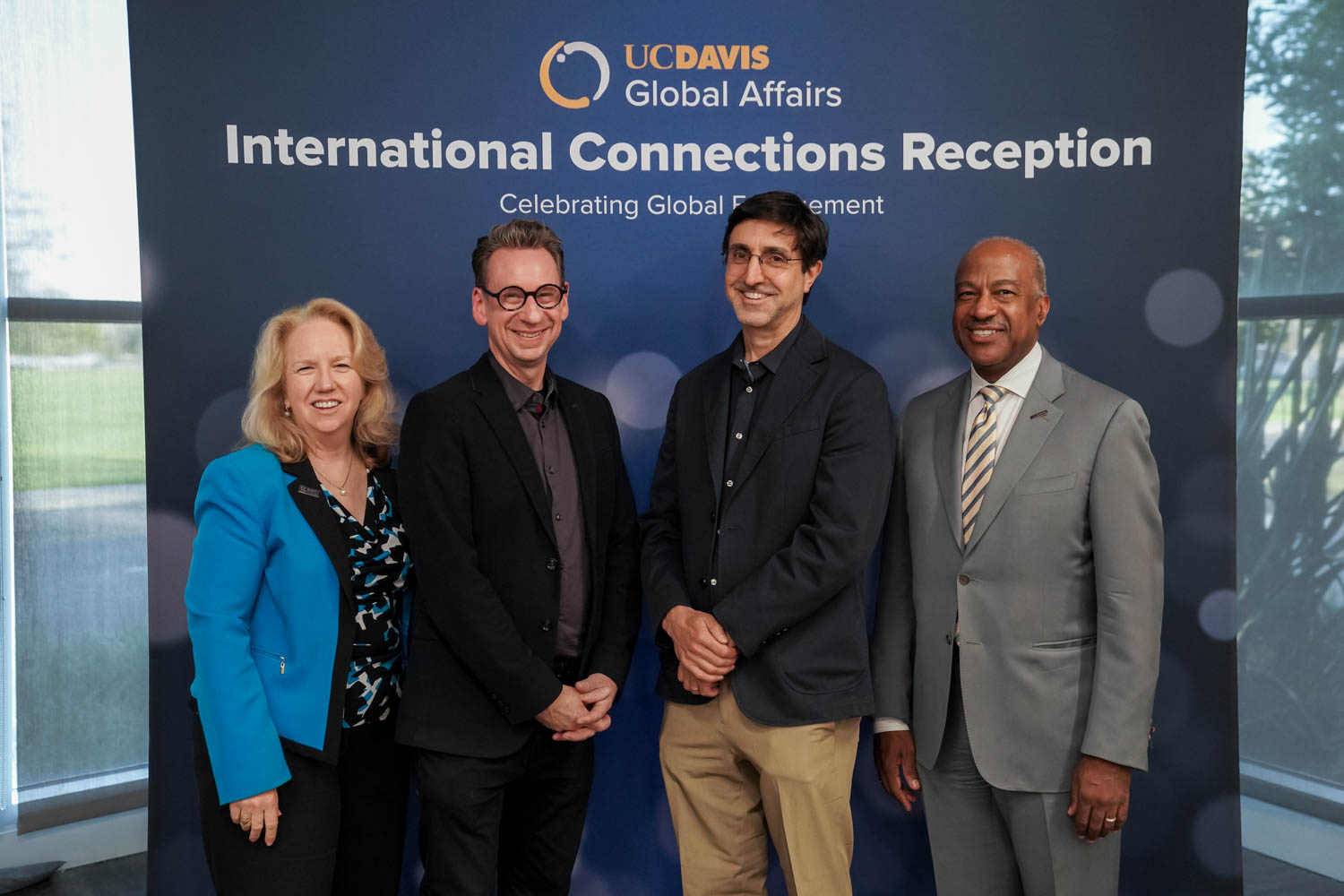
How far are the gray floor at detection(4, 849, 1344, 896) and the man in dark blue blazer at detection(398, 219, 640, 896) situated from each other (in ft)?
6.79

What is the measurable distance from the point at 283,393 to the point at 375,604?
529 millimetres

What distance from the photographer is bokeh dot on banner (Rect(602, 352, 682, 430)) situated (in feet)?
9.37

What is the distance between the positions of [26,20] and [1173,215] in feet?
13.4

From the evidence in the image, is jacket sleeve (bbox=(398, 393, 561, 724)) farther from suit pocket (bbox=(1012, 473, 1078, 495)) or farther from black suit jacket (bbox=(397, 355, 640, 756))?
suit pocket (bbox=(1012, 473, 1078, 495))

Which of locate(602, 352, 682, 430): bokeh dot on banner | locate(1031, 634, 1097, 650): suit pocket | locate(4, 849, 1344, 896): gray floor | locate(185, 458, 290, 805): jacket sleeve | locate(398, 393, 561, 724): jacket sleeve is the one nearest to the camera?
locate(185, 458, 290, 805): jacket sleeve

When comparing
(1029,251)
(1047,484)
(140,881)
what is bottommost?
(140,881)

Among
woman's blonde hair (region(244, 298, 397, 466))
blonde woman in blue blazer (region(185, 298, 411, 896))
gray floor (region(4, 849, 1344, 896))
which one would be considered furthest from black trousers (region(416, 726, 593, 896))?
gray floor (region(4, 849, 1344, 896))

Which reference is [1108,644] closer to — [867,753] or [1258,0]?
[867,753]

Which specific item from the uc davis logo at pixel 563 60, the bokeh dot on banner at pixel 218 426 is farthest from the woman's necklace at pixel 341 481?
the uc davis logo at pixel 563 60

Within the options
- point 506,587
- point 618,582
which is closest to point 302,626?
point 506,587

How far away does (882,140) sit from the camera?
2828mm

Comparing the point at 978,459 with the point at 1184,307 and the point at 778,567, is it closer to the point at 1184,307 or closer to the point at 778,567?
the point at 778,567

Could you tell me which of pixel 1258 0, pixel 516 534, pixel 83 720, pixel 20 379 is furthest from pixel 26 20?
pixel 1258 0

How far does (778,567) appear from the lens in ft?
6.82
